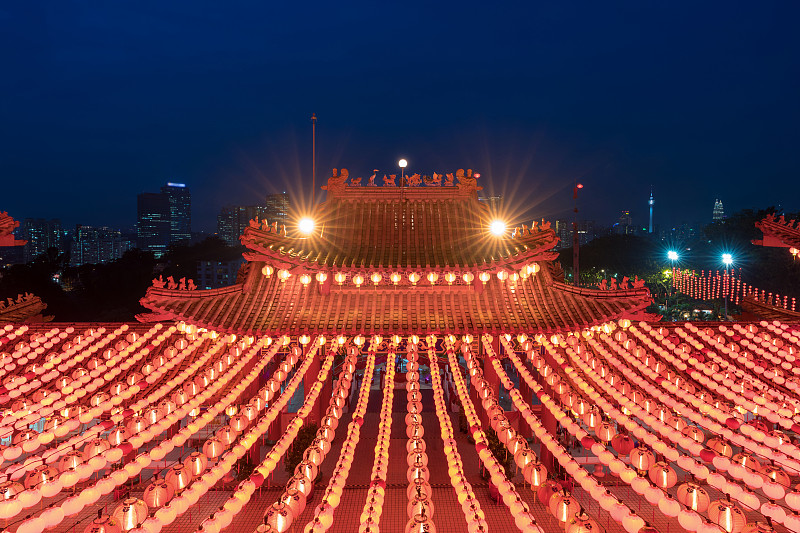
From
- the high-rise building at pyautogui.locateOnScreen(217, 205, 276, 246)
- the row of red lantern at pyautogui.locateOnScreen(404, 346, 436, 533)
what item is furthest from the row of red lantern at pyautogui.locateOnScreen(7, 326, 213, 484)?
the high-rise building at pyautogui.locateOnScreen(217, 205, 276, 246)

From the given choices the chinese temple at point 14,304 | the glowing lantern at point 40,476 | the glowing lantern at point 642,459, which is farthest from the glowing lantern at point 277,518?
the chinese temple at point 14,304

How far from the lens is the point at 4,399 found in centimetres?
873

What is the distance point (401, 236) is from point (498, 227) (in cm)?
254

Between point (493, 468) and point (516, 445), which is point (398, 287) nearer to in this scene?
point (516, 445)

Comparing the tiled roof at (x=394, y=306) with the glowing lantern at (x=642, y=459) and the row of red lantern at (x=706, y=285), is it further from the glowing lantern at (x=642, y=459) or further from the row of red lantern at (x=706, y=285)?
the row of red lantern at (x=706, y=285)

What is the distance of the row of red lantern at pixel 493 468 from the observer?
5387 mm

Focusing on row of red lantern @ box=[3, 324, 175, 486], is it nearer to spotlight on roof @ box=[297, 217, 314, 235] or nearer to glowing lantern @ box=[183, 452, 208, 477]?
glowing lantern @ box=[183, 452, 208, 477]

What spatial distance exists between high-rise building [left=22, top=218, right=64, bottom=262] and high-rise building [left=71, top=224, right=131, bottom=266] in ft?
7.08

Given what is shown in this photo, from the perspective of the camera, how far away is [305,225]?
38.8 ft

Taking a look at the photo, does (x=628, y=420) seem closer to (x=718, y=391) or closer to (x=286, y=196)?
(x=718, y=391)

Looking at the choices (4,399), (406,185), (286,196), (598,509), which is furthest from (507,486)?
(286,196)

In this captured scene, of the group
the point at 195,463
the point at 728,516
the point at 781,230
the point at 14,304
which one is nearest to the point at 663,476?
the point at 728,516

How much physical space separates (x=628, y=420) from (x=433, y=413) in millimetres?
7645

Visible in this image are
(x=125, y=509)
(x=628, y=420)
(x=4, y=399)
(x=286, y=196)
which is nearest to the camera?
(x=125, y=509)
